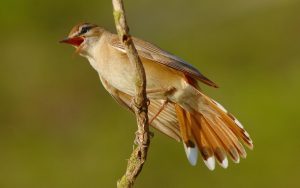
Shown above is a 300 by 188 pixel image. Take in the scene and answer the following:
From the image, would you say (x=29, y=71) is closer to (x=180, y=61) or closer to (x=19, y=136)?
(x=19, y=136)

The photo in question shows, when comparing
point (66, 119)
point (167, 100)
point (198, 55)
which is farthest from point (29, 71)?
point (167, 100)

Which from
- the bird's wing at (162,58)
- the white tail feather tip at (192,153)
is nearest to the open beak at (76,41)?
the bird's wing at (162,58)

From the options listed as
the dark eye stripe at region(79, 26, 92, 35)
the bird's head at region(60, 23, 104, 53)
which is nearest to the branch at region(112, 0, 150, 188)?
the bird's head at region(60, 23, 104, 53)

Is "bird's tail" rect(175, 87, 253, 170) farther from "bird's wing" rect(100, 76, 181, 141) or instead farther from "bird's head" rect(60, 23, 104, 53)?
"bird's head" rect(60, 23, 104, 53)

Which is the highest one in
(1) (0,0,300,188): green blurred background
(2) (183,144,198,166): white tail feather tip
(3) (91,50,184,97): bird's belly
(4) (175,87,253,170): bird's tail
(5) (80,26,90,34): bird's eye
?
(5) (80,26,90,34): bird's eye

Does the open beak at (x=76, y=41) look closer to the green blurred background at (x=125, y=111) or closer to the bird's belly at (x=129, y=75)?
the bird's belly at (x=129, y=75)

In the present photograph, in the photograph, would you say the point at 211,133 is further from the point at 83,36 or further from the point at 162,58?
the point at 83,36

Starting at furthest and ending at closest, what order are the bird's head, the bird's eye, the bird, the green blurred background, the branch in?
the green blurred background < the bird's eye < the bird's head < the bird < the branch
